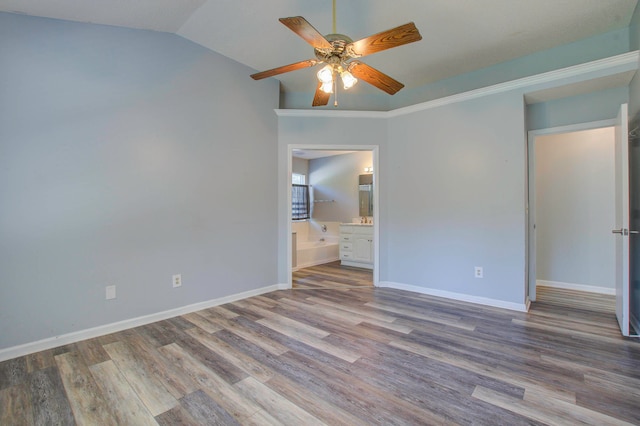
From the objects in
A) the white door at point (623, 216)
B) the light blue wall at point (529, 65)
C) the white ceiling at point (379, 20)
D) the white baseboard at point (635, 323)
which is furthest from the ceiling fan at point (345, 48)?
the white baseboard at point (635, 323)

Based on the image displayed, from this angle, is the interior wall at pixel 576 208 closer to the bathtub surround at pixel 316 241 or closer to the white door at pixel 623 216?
the white door at pixel 623 216

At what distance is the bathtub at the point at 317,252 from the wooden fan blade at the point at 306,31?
4.07 metres

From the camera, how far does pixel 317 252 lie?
612 centimetres

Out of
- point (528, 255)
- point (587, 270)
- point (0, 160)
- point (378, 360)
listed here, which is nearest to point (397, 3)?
point (378, 360)

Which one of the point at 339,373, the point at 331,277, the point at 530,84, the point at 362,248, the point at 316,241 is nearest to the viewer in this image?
the point at 339,373

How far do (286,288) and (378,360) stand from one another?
214 cm

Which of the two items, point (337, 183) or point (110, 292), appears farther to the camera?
point (337, 183)

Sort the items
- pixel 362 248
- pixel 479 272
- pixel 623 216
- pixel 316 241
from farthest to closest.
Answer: pixel 316 241, pixel 362 248, pixel 479 272, pixel 623 216

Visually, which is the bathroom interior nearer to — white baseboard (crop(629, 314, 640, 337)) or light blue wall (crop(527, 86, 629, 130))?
light blue wall (crop(527, 86, 629, 130))

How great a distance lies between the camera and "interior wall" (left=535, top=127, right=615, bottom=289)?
12.8 ft

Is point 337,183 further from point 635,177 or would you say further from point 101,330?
point 101,330

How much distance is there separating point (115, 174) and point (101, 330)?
140 cm

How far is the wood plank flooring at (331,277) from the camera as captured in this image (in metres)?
4.36

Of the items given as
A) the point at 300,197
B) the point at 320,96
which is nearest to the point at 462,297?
the point at 320,96
